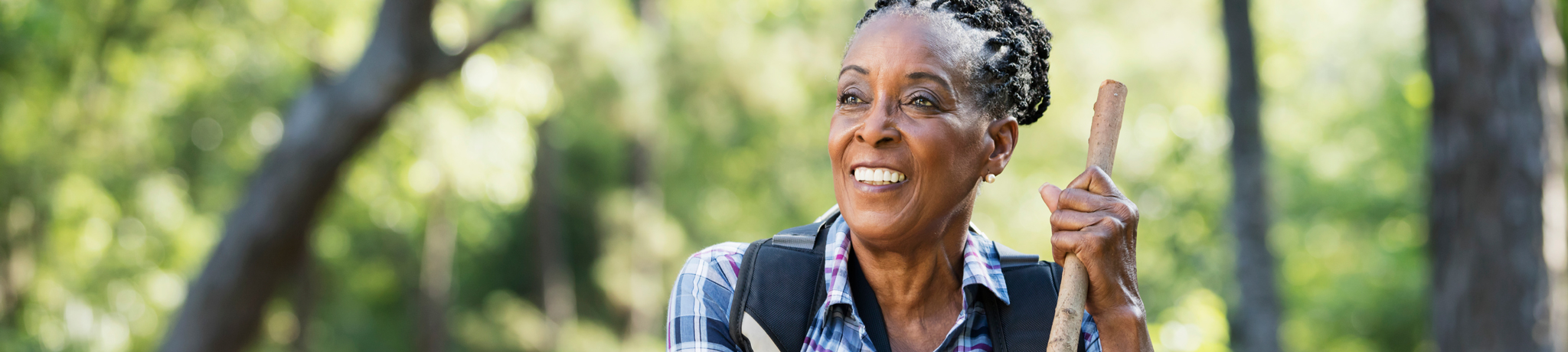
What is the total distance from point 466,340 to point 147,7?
853 centimetres

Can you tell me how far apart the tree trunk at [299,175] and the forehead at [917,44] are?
477cm

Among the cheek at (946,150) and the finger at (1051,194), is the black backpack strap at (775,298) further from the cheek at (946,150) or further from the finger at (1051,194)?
the finger at (1051,194)

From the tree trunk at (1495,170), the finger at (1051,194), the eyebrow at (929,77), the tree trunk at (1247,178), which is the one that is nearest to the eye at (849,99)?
the eyebrow at (929,77)

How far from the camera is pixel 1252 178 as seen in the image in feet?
26.6

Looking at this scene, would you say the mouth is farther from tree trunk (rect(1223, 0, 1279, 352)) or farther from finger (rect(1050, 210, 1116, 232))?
tree trunk (rect(1223, 0, 1279, 352))

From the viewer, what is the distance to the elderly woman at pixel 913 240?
6.46ft

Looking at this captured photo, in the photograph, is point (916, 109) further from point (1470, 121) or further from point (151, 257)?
point (151, 257)

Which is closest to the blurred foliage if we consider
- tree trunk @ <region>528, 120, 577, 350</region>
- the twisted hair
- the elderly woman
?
tree trunk @ <region>528, 120, 577, 350</region>

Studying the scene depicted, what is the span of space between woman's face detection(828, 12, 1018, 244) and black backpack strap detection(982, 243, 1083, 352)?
0.20 metres

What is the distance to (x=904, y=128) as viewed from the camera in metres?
1.97

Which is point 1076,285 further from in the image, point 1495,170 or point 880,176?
point 1495,170

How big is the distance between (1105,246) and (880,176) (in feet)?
1.29

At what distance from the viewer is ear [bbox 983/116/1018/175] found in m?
2.09

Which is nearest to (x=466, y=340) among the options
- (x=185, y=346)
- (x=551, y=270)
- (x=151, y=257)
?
(x=551, y=270)
